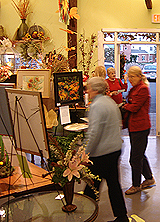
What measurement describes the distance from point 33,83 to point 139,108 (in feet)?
4.14

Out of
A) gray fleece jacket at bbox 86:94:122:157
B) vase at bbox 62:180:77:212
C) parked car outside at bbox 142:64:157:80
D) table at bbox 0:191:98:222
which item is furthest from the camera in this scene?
parked car outside at bbox 142:64:157:80

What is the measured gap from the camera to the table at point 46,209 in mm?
1706

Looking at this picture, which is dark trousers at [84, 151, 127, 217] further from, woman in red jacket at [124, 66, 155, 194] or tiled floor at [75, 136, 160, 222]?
woman in red jacket at [124, 66, 155, 194]

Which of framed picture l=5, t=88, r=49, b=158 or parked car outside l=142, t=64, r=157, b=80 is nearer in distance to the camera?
framed picture l=5, t=88, r=49, b=158

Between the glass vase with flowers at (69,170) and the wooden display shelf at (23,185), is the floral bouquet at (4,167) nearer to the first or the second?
the wooden display shelf at (23,185)

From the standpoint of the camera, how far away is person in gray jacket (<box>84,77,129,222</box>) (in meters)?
2.57

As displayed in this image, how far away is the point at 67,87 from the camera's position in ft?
11.8

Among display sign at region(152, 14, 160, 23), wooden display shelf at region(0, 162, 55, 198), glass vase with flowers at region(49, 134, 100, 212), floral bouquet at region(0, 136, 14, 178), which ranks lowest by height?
wooden display shelf at region(0, 162, 55, 198)

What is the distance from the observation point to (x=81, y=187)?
3.88 metres

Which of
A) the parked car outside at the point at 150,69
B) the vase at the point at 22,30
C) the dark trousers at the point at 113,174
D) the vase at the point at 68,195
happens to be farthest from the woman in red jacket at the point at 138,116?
the vase at the point at 22,30

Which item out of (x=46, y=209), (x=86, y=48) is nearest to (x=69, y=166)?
(x=46, y=209)

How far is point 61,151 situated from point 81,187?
2.14 meters

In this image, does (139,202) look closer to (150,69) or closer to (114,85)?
(114,85)

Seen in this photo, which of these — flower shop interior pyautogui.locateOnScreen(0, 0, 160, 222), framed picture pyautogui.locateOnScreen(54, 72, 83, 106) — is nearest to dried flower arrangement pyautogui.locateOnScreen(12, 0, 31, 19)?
flower shop interior pyautogui.locateOnScreen(0, 0, 160, 222)
